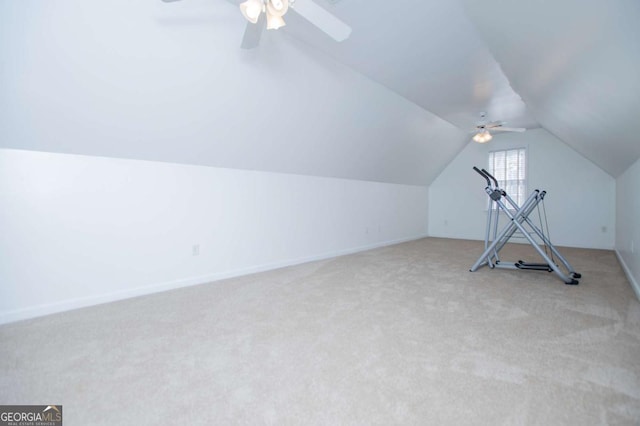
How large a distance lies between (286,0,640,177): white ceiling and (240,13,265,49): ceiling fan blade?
0.61 m

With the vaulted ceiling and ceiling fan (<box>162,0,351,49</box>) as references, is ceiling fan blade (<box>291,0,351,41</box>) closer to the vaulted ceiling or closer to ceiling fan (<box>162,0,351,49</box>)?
ceiling fan (<box>162,0,351,49</box>)

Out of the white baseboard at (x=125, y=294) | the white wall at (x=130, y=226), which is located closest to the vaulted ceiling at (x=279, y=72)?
the white wall at (x=130, y=226)

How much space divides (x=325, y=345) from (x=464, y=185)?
7009mm

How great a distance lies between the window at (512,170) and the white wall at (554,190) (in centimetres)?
13

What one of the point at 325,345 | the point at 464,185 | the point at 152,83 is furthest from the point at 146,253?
the point at 464,185

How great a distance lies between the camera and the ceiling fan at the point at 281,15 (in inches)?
67.9

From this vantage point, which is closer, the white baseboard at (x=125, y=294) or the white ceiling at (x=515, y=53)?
the white ceiling at (x=515, y=53)

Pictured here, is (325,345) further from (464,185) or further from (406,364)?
(464,185)

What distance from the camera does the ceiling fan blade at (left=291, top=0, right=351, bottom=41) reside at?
1.79m

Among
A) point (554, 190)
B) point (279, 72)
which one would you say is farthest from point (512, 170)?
point (279, 72)

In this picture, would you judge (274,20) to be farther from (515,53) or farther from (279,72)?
(515,53)

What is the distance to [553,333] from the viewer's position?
2018mm

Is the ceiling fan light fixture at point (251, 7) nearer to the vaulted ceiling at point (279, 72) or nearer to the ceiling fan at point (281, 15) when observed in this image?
the ceiling fan at point (281, 15)

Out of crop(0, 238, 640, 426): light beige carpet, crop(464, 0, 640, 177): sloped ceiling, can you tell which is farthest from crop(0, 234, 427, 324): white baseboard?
crop(464, 0, 640, 177): sloped ceiling
